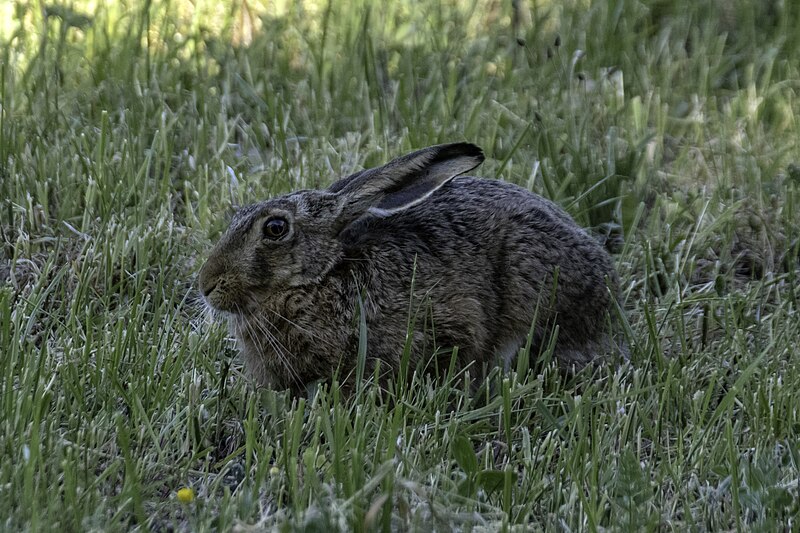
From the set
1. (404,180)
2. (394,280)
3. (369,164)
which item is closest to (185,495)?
(394,280)

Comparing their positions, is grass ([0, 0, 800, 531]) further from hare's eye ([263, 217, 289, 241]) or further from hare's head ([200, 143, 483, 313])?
hare's eye ([263, 217, 289, 241])

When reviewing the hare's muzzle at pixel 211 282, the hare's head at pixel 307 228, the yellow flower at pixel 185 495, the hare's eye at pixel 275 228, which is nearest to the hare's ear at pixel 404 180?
the hare's head at pixel 307 228

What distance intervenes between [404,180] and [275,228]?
1.58ft

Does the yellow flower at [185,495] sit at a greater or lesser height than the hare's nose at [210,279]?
lesser

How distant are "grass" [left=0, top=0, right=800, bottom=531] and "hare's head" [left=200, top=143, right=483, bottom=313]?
0.26 m

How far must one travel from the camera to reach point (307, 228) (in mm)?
4234

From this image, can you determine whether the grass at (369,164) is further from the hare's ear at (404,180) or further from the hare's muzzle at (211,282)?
the hare's ear at (404,180)

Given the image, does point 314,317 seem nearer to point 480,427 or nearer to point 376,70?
point 480,427

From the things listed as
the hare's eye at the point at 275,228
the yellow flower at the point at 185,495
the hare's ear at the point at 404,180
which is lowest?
the yellow flower at the point at 185,495

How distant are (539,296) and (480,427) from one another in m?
0.60

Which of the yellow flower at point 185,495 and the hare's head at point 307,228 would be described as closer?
the yellow flower at point 185,495

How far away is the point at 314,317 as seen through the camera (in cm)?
414

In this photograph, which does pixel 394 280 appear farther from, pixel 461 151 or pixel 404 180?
pixel 461 151

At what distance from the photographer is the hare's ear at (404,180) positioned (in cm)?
412
